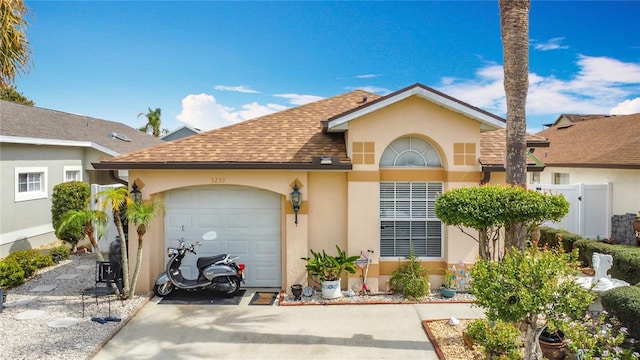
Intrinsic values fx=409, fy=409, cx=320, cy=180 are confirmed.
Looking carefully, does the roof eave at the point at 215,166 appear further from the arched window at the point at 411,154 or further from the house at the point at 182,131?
the house at the point at 182,131

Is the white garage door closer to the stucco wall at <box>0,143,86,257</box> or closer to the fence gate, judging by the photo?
the stucco wall at <box>0,143,86,257</box>

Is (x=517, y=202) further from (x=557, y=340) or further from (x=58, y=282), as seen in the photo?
(x=58, y=282)

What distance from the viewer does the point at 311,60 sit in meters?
22.6

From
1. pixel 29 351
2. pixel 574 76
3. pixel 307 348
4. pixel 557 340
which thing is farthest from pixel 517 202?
pixel 574 76

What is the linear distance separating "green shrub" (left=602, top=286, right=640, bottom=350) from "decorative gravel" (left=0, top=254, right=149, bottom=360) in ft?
29.5

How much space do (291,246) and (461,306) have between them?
4.34 metres

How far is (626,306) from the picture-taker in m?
6.68

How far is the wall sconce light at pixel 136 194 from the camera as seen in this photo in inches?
406

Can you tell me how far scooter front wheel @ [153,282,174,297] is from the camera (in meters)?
10.2

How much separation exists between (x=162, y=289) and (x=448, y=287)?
722 cm

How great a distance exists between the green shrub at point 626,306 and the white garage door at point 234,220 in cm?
729

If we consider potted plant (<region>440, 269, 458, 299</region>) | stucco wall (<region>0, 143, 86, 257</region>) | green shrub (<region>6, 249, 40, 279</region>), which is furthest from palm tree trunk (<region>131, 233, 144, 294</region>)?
potted plant (<region>440, 269, 458, 299</region>)

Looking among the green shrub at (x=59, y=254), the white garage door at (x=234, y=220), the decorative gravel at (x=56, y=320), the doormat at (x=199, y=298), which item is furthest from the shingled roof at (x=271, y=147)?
the green shrub at (x=59, y=254)

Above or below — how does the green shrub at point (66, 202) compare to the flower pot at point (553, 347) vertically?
above
